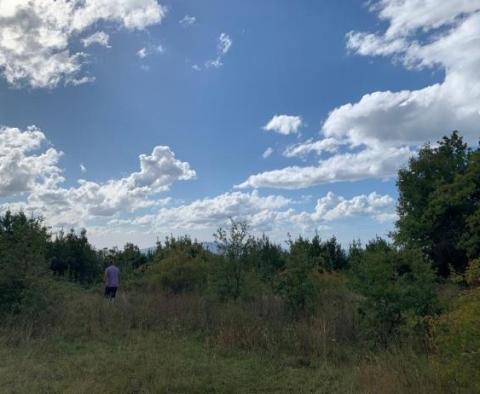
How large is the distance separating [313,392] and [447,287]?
4.70m

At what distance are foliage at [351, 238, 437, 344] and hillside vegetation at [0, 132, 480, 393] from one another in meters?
0.02

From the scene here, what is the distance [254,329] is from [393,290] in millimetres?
2978

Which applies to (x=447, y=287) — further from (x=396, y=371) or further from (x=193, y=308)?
(x=193, y=308)

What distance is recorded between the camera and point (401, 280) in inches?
330

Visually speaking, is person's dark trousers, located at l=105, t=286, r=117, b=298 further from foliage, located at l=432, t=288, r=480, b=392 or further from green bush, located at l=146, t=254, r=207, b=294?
foliage, located at l=432, t=288, r=480, b=392

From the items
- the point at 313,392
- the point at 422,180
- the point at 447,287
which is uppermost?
the point at 422,180

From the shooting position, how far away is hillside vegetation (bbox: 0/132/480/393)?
6.12 meters

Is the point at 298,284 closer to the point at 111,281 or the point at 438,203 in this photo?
the point at 111,281

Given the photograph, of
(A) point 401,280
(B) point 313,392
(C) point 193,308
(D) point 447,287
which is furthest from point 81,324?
(D) point 447,287

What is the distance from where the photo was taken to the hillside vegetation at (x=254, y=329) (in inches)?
241

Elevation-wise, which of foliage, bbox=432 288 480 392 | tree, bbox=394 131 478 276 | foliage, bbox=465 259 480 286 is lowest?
foliage, bbox=432 288 480 392

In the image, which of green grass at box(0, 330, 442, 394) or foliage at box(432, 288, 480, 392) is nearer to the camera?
foliage at box(432, 288, 480, 392)

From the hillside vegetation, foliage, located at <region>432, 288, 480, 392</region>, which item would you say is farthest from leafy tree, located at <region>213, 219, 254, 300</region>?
foliage, located at <region>432, 288, 480, 392</region>

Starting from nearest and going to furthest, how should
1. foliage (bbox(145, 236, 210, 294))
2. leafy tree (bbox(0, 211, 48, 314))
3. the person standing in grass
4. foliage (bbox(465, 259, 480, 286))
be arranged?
foliage (bbox(465, 259, 480, 286)) → leafy tree (bbox(0, 211, 48, 314)) → the person standing in grass → foliage (bbox(145, 236, 210, 294))
